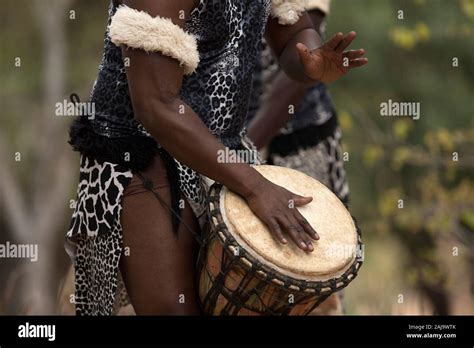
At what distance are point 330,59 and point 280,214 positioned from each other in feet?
2.41

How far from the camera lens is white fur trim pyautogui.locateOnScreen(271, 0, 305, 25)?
176 inches

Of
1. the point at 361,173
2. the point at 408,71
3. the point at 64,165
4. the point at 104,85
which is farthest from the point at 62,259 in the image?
the point at 104,85

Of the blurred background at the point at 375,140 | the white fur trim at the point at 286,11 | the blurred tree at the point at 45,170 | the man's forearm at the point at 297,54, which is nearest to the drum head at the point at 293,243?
the man's forearm at the point at 297,54

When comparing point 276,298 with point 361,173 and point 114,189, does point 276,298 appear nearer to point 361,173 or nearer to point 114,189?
point 114,189

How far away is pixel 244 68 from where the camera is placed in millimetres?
4105

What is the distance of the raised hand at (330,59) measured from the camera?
162 inches

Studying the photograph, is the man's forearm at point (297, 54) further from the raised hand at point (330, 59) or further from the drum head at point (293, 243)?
the drum head at point (293, 243)

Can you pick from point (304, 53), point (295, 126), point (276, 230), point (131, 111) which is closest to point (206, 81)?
point (131, 111)

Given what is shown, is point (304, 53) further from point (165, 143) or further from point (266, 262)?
point (266, 262)

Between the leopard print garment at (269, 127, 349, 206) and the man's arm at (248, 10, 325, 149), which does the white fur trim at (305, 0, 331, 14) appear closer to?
the man's arm at (248, 10, 325, 149)

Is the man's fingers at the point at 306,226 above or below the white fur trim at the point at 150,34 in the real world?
below

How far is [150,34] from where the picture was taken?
3723 millimetres

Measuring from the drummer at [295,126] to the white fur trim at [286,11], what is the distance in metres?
0.96

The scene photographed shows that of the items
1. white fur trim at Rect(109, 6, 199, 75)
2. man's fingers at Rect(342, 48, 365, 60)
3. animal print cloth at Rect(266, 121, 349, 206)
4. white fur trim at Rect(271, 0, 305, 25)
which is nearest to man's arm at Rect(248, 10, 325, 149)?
animal print cloth at Rect(266, 121, 349, 206)
